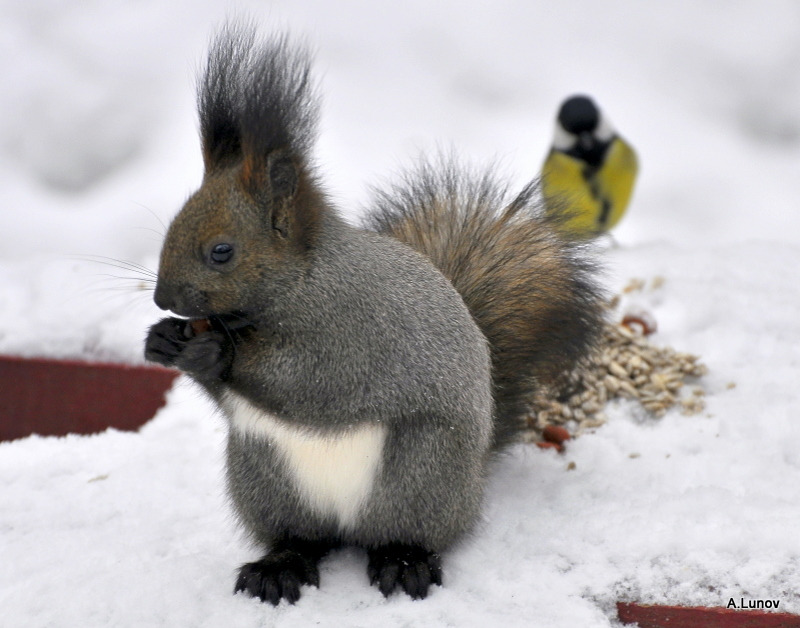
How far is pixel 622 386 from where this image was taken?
106 inches

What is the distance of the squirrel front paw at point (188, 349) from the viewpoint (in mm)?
1633

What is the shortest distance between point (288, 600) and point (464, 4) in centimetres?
440

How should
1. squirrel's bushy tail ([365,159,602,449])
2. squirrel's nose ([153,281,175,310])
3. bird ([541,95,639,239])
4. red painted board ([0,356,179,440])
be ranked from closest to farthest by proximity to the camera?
squirrel's nose ([153,281,175,310]), squirrel's bushy tail ([365,159,602,449]), red painted board ([0,356,179,440]), bird ([541,95,639,239])

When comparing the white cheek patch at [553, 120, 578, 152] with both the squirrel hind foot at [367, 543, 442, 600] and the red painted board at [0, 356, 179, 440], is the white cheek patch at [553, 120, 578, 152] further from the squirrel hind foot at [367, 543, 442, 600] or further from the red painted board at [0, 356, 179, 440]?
the squirrel hind foot at [367, 543, 442, 600]

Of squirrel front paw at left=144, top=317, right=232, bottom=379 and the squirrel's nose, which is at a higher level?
the squirrel's nose

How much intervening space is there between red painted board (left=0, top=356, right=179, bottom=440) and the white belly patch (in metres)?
1.04

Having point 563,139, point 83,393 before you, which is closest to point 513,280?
point 83,393

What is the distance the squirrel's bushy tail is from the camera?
2133 millimetres

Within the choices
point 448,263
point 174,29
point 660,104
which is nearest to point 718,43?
point 660,104

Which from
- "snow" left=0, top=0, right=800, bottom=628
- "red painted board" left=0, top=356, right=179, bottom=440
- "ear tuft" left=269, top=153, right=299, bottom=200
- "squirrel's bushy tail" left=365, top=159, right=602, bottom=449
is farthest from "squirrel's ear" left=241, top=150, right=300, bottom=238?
"red painted board" left=0, top=356, right=179, bottom=440

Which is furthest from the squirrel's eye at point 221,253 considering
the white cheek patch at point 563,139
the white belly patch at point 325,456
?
the white cheek patch at point 563,139

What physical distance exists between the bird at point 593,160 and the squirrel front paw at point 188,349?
2978 millimetres

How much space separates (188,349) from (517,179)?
1066 mm

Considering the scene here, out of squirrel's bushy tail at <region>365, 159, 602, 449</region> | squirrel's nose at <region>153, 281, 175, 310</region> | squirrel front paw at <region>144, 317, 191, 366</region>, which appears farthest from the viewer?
squirrel's bushy tail at <region>365, 159, 602, 449</region>
